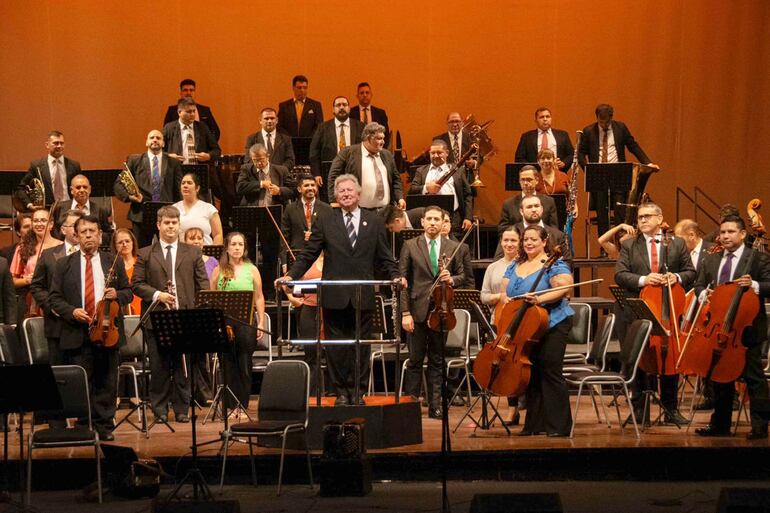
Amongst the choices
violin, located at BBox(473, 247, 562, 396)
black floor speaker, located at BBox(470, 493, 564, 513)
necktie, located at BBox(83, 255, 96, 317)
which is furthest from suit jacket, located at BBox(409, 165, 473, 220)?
black floor speaker, located at BBox(470, 493, 564, 513)

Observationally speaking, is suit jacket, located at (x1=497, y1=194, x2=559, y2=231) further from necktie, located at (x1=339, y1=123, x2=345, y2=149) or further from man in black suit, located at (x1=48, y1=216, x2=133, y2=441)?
man in black suit, located at (x1=48, y1=216, x2=133, y2=441)

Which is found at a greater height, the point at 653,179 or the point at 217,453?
the point at 653,179

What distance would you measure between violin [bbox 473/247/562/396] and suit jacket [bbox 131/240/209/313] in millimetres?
2277

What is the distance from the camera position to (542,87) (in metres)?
15.4

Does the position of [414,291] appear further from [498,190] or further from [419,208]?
[498,190]

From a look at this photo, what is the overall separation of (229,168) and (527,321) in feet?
19.4

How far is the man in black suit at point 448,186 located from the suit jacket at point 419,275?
229 centimetres

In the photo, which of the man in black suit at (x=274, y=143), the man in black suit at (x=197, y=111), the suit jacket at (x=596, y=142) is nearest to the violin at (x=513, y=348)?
the man in black suit at (x=274, y=143)

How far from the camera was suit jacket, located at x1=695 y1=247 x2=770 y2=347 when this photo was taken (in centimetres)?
787

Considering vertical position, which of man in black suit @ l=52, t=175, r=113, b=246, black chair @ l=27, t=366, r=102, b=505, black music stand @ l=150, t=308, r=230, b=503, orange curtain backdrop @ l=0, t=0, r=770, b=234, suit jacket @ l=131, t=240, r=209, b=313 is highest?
Result: orange curtain backdrop @ l=0, t=0, r=770, b=234

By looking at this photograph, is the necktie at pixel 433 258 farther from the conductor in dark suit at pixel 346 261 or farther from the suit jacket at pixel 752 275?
the suit jacket at pixel 752 275

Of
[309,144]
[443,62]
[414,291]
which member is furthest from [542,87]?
[414,291]

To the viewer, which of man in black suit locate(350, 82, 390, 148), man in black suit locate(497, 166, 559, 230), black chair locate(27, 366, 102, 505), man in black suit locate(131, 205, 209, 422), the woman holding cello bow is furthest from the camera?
man in black suit locate(350, 82, 390, 148)

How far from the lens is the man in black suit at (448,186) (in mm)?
11430
